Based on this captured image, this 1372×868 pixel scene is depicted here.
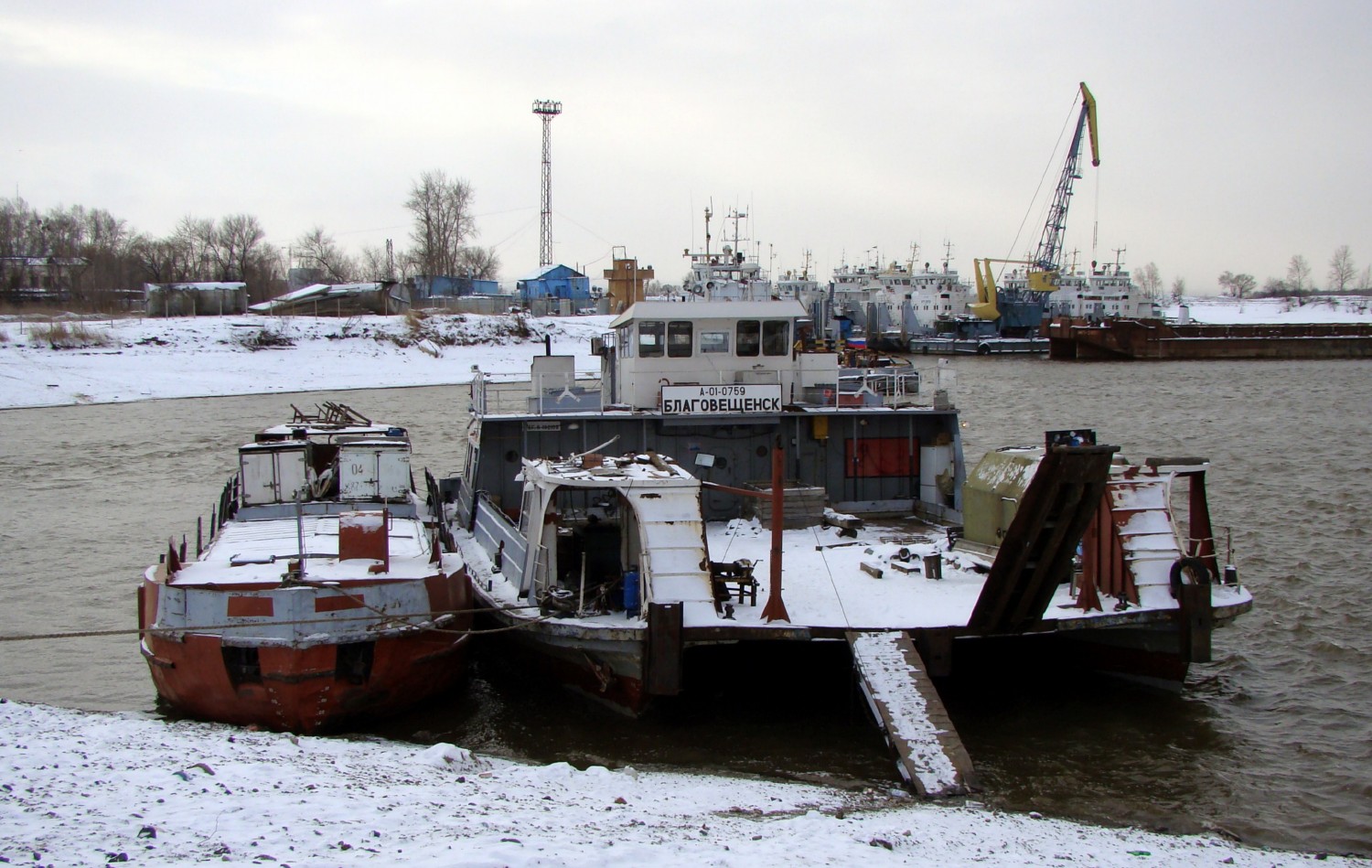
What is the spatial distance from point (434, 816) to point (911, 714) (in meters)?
4.40

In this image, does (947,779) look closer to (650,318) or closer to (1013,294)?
(650,318)

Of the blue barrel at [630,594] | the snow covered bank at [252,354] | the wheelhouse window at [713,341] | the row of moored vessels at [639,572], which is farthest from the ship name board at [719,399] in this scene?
the snow covered bank at [252,354]

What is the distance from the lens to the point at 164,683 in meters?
10.9

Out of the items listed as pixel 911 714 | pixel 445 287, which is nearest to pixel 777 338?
pixel 911 714

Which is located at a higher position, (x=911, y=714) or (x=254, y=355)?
(x=254, y=355)

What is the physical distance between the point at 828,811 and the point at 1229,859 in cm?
277

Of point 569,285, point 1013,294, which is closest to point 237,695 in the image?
point 569,285

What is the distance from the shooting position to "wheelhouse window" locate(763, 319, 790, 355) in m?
16.4

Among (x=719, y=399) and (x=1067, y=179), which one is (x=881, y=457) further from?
(x=1067, y=179)

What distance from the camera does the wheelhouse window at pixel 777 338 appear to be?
16.4 metres

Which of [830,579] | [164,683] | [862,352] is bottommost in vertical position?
[164,683]

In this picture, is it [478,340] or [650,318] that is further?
[478,340]

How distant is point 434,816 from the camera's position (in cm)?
689

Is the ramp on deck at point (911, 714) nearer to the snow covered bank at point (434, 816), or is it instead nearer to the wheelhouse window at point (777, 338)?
the snow covered bank at point (434, 816)
